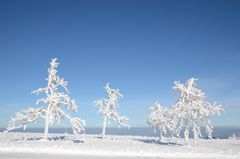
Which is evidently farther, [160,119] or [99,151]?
[160,119]

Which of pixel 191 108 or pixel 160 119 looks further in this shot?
pixel 160 119

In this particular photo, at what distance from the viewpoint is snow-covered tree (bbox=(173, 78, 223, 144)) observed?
4816 centimetres

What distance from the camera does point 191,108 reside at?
47875mm

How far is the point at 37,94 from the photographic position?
48375mm

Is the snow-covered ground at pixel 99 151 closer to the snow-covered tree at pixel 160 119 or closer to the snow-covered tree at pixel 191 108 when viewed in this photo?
the snow-covered tree at pixel 191 108

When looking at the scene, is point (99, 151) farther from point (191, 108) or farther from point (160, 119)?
point (160, 119)

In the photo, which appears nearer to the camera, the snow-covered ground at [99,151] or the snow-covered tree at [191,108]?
the snow-covered ground at [99,151]

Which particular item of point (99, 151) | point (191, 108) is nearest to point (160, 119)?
point (191, 108)

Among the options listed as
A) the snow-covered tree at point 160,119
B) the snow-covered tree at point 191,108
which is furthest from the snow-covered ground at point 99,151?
the snow-covered tree at point 160,119

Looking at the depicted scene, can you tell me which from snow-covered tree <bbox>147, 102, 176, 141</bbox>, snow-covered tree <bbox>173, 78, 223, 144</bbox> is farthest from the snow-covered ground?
snow-covered tree <bbox>147, 102, 176, 141</bbox>

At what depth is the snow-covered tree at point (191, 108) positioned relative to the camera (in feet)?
158

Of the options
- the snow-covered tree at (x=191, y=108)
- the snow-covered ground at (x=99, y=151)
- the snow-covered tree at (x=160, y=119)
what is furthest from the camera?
the snow-covered tree at (x=160, y=119)

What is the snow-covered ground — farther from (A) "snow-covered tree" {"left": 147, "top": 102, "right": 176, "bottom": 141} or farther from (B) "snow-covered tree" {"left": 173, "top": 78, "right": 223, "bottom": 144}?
(A) "snow-covered tree" {"left": 147, "top": 102, "right": 176, "bottom": 141}

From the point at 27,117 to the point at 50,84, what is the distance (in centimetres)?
573
